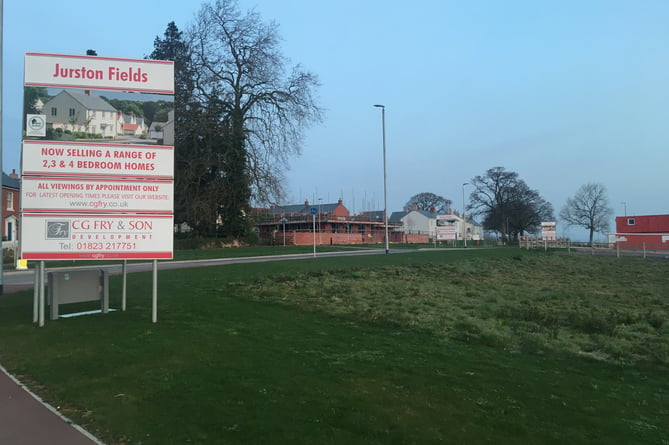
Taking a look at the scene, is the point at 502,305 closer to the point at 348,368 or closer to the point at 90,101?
the point at 348,368

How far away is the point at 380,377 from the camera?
6.40 meters

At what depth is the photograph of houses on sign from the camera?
9688mm

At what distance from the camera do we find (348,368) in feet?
22.2

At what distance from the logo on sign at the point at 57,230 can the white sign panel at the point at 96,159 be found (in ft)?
3.27

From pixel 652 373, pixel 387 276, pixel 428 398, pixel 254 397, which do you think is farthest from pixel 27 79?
pixel 387 276

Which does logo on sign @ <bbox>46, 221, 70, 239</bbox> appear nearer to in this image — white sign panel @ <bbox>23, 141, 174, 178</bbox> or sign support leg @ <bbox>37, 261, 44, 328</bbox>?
sign support leg @ <bbox>37, 261, 44, 328</bbox>

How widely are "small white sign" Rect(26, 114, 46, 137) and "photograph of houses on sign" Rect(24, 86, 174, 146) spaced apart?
30 millimetres

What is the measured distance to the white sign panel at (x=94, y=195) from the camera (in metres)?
9.61

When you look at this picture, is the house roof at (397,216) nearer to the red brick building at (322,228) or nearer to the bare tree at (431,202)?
the bare tree at (431,202)

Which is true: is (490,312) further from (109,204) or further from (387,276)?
(109,204)

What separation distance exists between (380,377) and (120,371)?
140 inches

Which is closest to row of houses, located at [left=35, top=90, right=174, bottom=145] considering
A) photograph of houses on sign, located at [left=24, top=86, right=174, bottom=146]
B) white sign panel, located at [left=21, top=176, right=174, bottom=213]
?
photograph of houses on sign, located at [left=24, top=86, right=174, bottom=146]

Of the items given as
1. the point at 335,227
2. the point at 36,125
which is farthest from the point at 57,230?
the point at 335,227

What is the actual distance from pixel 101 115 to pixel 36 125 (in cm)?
123
